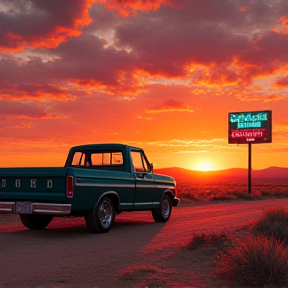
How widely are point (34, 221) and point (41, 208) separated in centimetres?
233

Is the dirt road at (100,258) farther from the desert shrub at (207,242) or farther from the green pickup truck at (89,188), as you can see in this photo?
the green pickup truck at (89,188)

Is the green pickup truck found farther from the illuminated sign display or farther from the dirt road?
the illuminated sign display

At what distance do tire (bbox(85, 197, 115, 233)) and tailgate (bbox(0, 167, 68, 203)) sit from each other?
108cm

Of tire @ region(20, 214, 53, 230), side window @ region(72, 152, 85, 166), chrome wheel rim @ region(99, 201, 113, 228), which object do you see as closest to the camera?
chrome wheel rim @ region(99, 201, 113, 228)

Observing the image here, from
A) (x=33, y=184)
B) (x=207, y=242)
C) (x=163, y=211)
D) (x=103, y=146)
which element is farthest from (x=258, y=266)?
(x=163, y=211)

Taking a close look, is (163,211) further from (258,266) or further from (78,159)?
(258,266)

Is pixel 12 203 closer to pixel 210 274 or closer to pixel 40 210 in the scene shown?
pixel 40 210

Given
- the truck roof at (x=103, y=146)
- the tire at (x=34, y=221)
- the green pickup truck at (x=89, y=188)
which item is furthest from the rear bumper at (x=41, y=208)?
the truck roof at (x=103, y=146)

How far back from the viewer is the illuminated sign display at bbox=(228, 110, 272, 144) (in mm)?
45750

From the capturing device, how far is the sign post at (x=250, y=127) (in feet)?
150

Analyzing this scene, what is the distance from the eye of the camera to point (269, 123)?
45750 mm

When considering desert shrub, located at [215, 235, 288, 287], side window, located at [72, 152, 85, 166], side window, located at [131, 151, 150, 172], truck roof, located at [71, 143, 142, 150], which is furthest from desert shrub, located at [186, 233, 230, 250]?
side window, located at [72, 152, 85, 166]

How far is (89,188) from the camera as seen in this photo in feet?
39.7

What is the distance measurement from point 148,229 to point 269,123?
34029 millimetres
